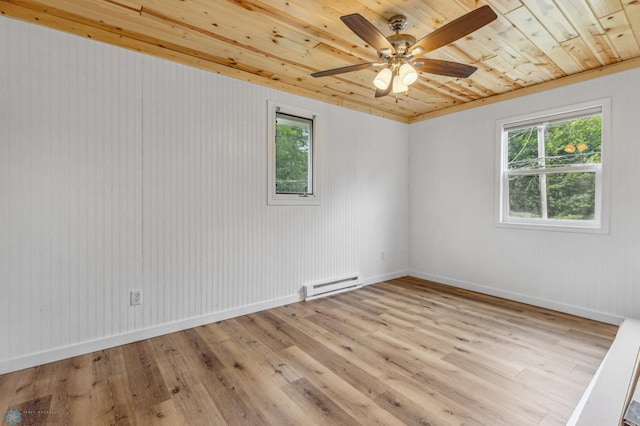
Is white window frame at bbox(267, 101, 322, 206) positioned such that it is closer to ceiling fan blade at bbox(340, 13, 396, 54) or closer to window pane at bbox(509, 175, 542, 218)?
ceiling fan blade at bbox(340, 13, 396, 54)

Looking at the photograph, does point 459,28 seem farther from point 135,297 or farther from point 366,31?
point 135,297

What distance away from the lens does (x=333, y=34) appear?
232 centimetres

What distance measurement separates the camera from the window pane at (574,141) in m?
3.04

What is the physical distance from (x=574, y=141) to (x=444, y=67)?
215cm

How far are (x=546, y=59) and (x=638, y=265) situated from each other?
83.0 inches

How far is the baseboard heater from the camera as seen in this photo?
356 cm

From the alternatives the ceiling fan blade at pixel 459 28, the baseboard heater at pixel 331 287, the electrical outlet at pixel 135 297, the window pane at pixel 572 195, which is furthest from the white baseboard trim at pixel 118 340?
the window pane at pixel 572 195

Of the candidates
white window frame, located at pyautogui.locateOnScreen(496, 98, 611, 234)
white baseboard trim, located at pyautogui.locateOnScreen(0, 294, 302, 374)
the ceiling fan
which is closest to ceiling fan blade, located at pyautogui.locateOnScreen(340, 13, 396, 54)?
the ceiling fan

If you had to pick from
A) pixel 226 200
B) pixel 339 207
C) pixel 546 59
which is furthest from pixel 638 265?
pixel 226 200

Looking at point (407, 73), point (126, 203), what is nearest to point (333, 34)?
point (407, 73)

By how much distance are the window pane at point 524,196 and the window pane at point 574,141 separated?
10.4 inches

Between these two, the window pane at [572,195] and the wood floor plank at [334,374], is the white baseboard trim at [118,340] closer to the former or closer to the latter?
the wood floor plank at [334,374]

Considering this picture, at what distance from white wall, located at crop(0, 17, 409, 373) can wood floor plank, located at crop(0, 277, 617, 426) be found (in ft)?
1.00

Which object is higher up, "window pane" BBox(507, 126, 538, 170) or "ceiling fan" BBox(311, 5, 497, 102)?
"ceiling fan" BBox(311, 5, 497, 102)
